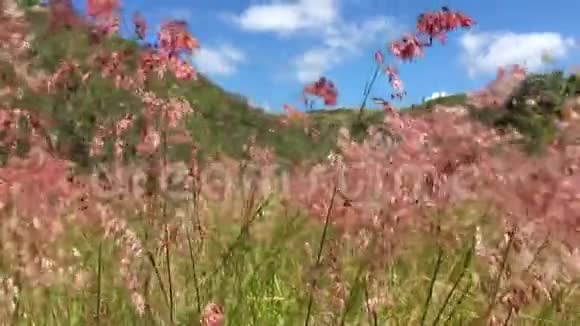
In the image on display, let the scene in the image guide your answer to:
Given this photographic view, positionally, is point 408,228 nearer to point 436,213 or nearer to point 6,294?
point 436,213

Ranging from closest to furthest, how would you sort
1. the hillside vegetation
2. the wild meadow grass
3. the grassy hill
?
the hillside vegetation → the wild meadow grass → the grassy hill

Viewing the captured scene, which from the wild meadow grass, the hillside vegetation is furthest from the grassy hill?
the hillside vegetation

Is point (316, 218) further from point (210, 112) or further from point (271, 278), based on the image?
point (210, 112)

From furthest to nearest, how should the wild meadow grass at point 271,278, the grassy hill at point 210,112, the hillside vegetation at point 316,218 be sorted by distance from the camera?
the grassy hill at point 210,112 → the wild meadow grass at point 271,278 → the hillside vegetation at point 316,218

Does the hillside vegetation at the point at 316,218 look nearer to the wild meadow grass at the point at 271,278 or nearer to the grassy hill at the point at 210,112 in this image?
the wild meadow grass at the point at 271,278

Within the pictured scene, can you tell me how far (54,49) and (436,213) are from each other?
690 inches

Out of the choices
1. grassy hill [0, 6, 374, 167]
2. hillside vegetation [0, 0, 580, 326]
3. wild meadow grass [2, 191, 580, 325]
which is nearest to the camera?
hillside vegetation [0, 0, 580, 326]

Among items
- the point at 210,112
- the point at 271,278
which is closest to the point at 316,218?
the point at 271,278

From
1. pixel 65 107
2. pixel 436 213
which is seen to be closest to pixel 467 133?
pixel 436 213

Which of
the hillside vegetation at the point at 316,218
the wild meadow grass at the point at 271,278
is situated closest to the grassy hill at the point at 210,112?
the wild meadow grass at the point at 271,278

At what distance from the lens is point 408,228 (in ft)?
9.93

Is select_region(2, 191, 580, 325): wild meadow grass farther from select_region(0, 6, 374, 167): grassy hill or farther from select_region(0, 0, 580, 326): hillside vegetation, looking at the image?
select_region(0, 6, 374, 167): grassy hill

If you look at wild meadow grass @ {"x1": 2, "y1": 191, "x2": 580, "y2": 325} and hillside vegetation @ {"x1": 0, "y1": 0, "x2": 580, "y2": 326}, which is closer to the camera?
hillside vegetation @ {"x1": 0, "y1": 0, "x2": 580, "y2": 326}

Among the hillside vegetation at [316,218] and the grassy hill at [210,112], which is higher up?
the grassy hill at [210,112]
